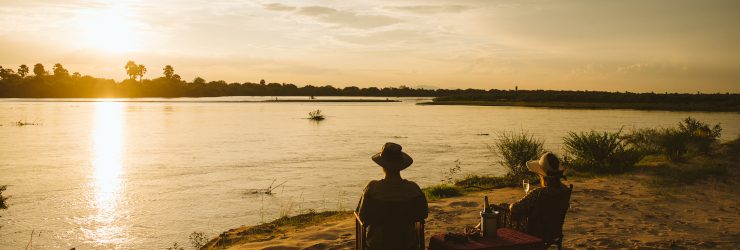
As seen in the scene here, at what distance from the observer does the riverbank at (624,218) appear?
603cm

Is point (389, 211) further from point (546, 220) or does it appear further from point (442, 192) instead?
point (442, 192)

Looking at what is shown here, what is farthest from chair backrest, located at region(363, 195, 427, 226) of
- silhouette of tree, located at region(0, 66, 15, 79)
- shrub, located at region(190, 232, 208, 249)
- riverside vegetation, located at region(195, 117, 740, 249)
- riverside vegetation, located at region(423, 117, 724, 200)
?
silhouette of tree, located at region(0, 66, 15, 79)

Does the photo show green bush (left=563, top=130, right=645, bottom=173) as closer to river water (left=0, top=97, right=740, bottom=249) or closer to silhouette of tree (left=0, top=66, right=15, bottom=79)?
river water (left=0, top=97, right=740, bottom=249)

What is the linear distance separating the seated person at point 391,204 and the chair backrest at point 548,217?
126 cm

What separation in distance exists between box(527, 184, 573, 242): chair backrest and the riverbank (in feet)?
4.35

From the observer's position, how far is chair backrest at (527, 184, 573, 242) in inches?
179

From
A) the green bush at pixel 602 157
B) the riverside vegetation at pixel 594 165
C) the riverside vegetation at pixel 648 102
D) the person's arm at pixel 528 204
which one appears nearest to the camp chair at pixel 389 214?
the person's arm at pixel 528 204

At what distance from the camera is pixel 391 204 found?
4051 mm

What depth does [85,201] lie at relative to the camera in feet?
33.4

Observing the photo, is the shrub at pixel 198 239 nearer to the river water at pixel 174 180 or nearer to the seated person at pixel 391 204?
the river water at pixel 174 180

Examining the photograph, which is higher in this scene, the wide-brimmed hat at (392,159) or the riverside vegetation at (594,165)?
the wide-brimmed hat at (392,159)

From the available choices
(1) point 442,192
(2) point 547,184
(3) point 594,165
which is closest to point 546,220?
(2) point 547,184

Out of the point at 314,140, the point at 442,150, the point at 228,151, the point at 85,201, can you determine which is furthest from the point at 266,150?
the point at 85,201

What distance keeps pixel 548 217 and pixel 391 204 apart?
5.69ft
